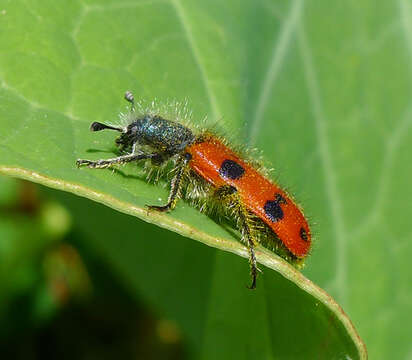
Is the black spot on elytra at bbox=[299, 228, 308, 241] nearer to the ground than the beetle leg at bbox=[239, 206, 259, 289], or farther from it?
farther from it

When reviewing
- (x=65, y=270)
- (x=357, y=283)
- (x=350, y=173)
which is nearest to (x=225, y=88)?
(x=350, y=173)

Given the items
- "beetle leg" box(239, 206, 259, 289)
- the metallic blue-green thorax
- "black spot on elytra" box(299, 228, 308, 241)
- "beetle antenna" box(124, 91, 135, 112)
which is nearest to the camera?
"beetle leg" box(239, 206, 259, 289)

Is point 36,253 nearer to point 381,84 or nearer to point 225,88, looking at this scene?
point 225,88

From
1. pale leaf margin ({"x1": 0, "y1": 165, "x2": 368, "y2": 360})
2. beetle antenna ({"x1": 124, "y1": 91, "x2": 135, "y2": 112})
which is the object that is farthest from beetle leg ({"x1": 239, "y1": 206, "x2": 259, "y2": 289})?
beetle antenna ({"x1": 124, "y1": 91, "x2": 135, "y2": 112})

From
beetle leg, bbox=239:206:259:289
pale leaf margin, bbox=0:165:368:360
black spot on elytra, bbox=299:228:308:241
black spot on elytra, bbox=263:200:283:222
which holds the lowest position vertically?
pale leaf margin, bbox=0:165:368:360

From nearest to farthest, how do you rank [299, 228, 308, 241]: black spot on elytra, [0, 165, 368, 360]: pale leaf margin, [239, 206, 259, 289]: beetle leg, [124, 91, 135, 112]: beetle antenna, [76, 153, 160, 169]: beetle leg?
[0, 165, 368, 360]: pale leaf margin
[239, 206, 259, 289]: beetle leg
[76, 153, 160, 169]: beetle leg
[124, 91, 135, 112]: beetle antenna
[299, 228, 308, 241]: black spot on elytra

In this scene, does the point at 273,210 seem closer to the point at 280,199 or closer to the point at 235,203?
the point at 280,199

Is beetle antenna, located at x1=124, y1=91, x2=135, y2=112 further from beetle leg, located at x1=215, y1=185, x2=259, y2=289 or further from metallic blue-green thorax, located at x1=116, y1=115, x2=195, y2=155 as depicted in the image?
beetle leg, located at x1=215, y1=185, x2=259, y2=289

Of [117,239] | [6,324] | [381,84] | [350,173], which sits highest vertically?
[381,84]
